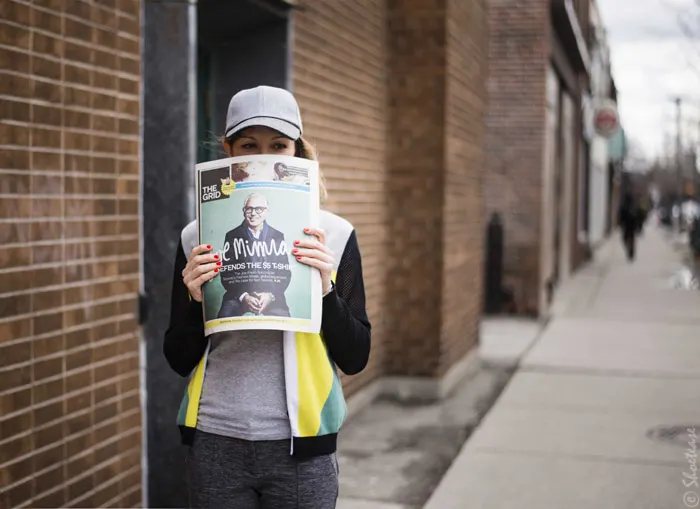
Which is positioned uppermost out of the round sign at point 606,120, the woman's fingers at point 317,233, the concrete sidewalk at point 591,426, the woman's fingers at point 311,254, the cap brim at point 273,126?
the round sign at point 606,120

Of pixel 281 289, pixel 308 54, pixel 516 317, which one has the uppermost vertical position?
pixel 308 54

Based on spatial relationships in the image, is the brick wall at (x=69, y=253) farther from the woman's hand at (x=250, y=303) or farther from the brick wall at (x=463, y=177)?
the brick wall at (x=463, y=177)

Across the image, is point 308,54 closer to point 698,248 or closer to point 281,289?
point 281,289

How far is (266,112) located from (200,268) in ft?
1.43

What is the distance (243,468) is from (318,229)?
661mm

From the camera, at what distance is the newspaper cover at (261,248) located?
239 cm

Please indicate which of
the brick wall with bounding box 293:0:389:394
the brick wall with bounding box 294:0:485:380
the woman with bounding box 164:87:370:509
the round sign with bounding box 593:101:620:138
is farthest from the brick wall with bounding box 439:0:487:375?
the round sign with bounding box 593:101:620:138

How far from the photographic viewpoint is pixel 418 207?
8.34 meters

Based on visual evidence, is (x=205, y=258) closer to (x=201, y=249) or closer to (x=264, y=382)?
(x=201, y=249)

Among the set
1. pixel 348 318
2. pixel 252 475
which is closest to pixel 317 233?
pixel 348 318

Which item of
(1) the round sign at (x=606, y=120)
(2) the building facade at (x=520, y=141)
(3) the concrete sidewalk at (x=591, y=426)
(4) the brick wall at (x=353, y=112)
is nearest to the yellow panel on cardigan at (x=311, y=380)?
(3) the concrete sidewalk at (x=591, y=426)

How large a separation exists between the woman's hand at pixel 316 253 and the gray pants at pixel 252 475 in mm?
460

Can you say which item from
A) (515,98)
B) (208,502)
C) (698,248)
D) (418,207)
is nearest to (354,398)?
(418,207)

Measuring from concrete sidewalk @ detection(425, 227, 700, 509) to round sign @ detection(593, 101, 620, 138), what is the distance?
13.8 meters
